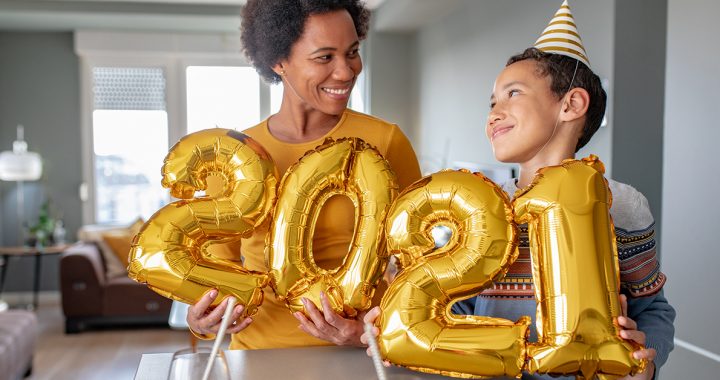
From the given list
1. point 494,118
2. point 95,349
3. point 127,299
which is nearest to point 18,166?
point 127,299

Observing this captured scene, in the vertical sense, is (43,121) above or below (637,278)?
above

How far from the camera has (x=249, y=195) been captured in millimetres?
922

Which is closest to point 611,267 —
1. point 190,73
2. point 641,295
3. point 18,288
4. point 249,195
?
point 641,295

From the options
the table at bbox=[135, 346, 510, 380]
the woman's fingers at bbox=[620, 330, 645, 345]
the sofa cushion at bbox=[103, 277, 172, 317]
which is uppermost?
the woman's fingers at bbox=[620, 330, 645, 345]

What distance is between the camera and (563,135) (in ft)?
3.01

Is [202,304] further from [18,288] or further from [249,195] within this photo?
[18,288]

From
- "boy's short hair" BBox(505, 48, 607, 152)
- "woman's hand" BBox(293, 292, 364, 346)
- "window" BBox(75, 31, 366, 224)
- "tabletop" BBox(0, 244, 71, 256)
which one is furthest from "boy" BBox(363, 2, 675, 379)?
"tabletop" BBox(0, 244, 71, 256)

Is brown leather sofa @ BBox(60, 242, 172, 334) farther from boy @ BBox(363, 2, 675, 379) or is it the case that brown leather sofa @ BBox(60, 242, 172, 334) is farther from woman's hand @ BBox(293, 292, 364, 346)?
boy @ BBox(363, 2, 675, 379)

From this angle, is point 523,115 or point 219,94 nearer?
point 523,115

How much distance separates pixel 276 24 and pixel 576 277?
24.2 inches

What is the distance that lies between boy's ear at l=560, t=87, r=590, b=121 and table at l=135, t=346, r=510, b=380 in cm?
38

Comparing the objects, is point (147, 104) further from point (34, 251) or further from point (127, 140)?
point (34, 251)

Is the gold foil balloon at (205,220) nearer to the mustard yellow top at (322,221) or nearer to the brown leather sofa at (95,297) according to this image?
the mustard yellow top at (322,221)

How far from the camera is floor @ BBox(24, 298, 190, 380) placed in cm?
392
